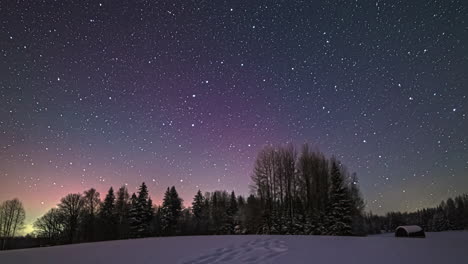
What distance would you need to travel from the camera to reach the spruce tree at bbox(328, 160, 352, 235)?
79.7 ft

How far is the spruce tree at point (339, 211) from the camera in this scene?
957 inches

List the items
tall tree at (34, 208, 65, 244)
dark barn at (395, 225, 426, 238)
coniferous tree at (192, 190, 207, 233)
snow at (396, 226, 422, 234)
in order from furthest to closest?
1. coniferous tree at (192, 190, 207, 233)
2. tall tree at (34, 208, 65, 244)
3. snow at (396, 226, 422, 234)
4. dark barn at (395, 225, 426, 238)

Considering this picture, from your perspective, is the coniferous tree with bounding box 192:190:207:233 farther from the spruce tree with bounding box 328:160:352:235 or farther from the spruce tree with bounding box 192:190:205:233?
the spruce tree with bounding box 328:160:352:235

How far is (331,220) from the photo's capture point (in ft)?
82.7

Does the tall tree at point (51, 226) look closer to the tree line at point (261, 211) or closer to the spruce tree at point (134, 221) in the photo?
the tree line at point (261, 211)

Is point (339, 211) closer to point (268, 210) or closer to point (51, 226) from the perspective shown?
point (268, 210)

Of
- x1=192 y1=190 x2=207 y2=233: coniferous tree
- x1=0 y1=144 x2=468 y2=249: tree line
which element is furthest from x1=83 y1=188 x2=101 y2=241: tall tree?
x1=192 y1=190 x2=207 y2=233: coniferous tree

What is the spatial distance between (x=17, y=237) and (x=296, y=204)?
4270 cm

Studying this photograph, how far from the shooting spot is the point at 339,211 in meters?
24.9

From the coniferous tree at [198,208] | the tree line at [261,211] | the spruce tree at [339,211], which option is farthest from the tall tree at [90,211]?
the spruce tree at [339,211]

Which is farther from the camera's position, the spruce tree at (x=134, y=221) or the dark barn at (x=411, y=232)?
the spruce tree at (x=134, y=221)

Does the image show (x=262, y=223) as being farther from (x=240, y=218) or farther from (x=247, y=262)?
(x=247, y=262)

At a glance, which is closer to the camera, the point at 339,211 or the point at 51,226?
the point at 339,211

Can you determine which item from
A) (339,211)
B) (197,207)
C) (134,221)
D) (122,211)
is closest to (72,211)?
(122,211)
